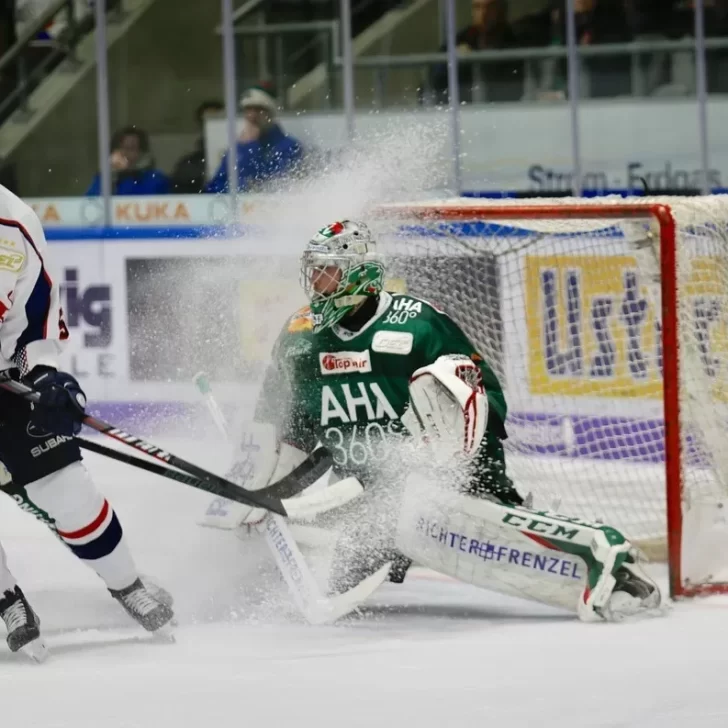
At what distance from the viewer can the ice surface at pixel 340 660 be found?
266 centimetres

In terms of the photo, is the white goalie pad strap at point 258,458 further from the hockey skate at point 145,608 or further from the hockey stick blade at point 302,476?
the hockey skate at point 145,608

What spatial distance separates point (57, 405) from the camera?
312 centimetres

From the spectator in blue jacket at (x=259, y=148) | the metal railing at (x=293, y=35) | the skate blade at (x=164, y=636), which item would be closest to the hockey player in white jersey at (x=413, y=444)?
the skate blade at (x=164, y=636)

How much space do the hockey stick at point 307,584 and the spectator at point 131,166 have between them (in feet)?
11.5

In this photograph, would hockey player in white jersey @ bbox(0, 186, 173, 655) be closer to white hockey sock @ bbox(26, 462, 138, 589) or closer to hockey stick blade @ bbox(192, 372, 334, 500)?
white hockey sock @ bbox(26, 462, 138, 589)

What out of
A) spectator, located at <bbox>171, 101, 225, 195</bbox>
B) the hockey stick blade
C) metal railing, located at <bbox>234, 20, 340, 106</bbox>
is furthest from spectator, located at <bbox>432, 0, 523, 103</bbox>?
the hockey stick blade

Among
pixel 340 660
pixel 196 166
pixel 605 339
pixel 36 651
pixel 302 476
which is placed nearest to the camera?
pixel 340 660

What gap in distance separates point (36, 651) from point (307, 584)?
24.0 inches

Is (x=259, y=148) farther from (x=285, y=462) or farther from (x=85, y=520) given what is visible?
(x=85, y=520)

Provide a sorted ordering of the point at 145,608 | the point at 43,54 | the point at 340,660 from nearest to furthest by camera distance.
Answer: the point at 340,660 → the point at 145,608 → the point at 43,54

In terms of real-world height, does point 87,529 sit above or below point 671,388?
below

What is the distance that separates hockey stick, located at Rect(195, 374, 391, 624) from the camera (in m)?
3.42

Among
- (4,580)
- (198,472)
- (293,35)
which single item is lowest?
(4,580)

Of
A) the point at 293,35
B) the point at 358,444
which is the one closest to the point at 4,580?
the point at 358,444
